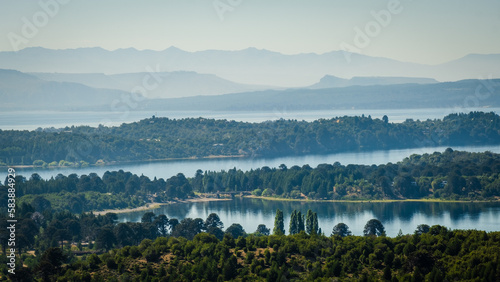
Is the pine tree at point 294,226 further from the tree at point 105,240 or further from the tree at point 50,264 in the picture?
the tree at point 50,264

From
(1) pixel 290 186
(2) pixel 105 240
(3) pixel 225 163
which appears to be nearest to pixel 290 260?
(2) pixel 105 240

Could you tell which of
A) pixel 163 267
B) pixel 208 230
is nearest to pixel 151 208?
pixel 208 230

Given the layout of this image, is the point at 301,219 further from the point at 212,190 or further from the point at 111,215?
the point at 212,190

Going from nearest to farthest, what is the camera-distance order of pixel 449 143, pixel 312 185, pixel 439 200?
pixel 439 200
pixel 312 185
pixel 449 143

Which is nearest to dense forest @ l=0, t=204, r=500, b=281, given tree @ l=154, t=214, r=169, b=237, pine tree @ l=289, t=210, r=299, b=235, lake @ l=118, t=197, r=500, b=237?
pine tree @ l=289, t=210, r=299, b=235

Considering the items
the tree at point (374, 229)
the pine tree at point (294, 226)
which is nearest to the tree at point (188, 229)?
the pine tree at point (294, 226)

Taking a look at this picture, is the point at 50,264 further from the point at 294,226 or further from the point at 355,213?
the point at 355,213
